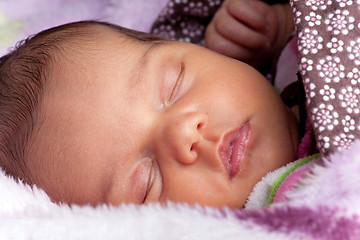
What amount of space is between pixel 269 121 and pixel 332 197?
280 millimetres

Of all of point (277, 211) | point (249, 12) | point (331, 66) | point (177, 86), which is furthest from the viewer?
point (249, 12)

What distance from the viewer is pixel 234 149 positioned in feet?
2.93

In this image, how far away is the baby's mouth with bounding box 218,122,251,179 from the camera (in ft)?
2.90

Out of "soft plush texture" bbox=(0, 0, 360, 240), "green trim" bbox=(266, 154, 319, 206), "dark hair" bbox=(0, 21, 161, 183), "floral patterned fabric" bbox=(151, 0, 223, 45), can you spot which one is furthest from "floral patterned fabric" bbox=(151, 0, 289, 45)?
"green trim" bbox=(266, 154, 319, 206)

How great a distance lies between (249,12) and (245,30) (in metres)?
0.05

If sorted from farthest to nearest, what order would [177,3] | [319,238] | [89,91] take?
[177,3] → [89,91] → [319,238]

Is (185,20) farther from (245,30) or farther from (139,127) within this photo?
(139,127)

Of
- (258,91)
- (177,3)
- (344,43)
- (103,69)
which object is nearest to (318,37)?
(344,43)

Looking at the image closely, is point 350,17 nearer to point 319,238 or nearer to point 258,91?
point 258,91

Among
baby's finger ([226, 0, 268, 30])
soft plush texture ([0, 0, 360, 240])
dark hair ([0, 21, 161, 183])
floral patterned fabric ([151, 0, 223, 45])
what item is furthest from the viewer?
floral patterned fabric ([151, 0, 223, 45])

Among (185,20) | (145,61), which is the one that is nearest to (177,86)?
(145,61)

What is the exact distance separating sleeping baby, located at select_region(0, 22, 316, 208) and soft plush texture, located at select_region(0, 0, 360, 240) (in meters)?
0.09

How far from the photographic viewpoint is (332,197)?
687 millimetres

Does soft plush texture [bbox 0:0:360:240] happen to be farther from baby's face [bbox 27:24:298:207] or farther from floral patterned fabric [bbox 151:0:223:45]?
floral patterned fabric [bbox 151:0:223:45]
